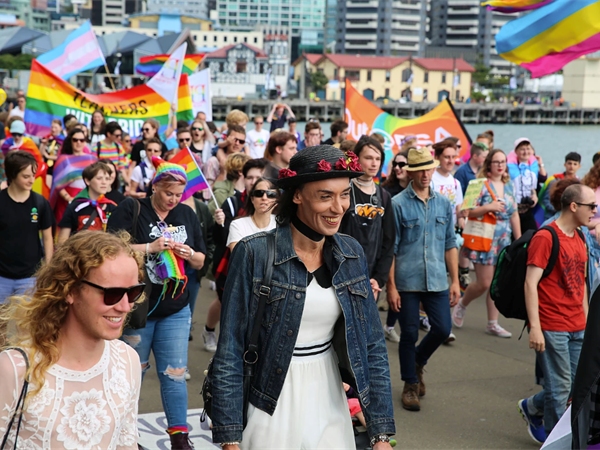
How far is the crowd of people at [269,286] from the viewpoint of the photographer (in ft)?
9.00

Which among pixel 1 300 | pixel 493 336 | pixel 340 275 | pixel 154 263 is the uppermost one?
pixel 340 275

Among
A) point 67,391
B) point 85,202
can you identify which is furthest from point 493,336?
point 67,391

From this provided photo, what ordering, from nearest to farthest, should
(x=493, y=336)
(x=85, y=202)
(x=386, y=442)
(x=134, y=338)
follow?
(x=386, y=442), (x=134, y=338), (x=85, y=202), (x=493, y=336)

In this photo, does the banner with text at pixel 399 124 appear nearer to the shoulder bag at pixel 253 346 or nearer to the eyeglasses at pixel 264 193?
the eyeglasses at pixel 264 193

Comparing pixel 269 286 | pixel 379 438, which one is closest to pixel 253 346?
pixel 269 286

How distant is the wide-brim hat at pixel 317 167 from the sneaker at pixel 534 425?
3119 millimetres

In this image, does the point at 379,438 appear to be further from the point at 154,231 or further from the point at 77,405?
the point at 154,231

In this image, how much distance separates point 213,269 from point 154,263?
1.86 m

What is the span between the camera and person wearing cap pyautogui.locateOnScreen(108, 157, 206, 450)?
5.21m

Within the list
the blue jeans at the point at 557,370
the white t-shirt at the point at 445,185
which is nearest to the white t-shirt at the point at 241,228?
the blue jeans at the point at 557,370

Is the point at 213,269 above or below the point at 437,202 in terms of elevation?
below

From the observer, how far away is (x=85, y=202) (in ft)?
22.6

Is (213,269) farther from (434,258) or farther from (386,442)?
(386,442)

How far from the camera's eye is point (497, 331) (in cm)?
880
